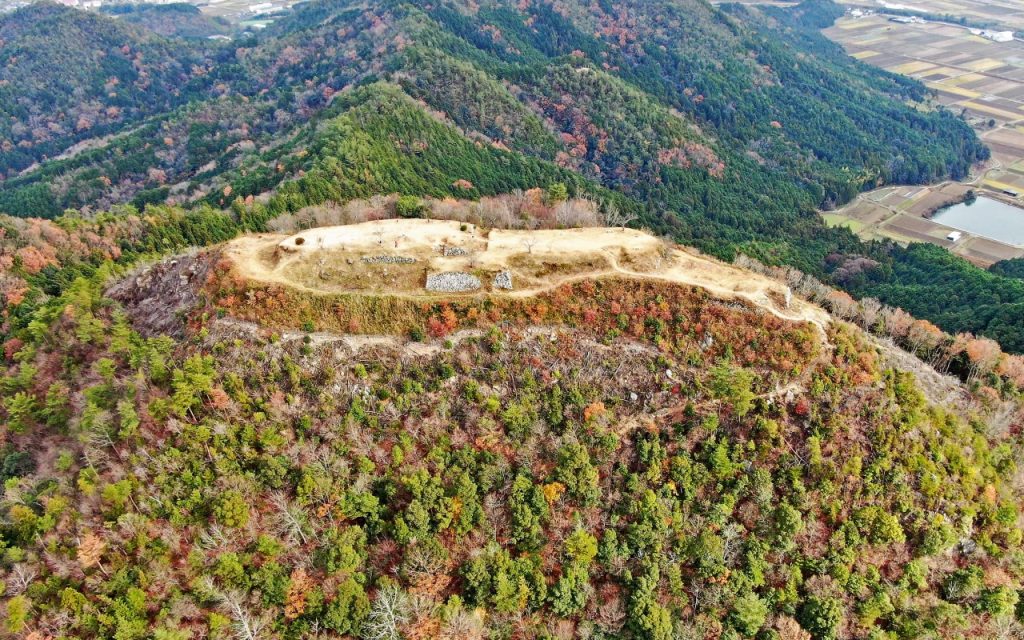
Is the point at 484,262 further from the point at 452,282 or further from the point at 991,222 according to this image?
the point at 991,222

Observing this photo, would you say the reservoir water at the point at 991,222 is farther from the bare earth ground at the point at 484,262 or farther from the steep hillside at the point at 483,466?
the bare earth ground at the point at 484,262

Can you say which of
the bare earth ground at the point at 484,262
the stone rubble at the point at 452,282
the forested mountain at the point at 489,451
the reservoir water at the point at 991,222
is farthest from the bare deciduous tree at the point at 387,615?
the reservoir water at the point at 991,222

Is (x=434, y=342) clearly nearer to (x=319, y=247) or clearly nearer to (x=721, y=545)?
(x=319, y=247)

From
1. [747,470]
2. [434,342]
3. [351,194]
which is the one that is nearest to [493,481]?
[434,342]

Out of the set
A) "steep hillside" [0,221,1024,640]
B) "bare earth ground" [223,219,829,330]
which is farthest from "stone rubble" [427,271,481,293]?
"steep hillside" [0,221,1024,640]

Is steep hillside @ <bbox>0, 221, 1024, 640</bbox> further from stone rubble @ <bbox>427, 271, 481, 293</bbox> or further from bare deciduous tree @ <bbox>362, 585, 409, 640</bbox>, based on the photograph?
stone rubble @ <bbox>427, 271, 481, 293</bbox>
